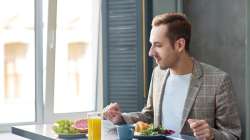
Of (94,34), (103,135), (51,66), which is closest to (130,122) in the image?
(103,135)

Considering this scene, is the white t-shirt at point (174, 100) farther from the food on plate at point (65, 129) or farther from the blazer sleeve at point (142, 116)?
the food on plate at point (65, 129)

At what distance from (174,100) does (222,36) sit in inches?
49.6

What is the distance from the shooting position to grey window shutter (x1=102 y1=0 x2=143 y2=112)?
4035 millimetres

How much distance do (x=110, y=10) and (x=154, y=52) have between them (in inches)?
60.0

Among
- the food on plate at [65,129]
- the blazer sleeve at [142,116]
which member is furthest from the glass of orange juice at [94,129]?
the blazer sleeve at [142,116]

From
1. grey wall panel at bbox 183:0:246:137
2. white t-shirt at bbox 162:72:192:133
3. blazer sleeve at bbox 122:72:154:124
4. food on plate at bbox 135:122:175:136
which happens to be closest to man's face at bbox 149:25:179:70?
white t-shirt at bbox 162:72:192:133

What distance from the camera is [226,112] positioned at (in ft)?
8.27

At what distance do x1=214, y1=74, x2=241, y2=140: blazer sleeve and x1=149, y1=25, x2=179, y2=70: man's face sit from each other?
34 cm

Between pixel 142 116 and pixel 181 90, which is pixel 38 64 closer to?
pixel 142 116

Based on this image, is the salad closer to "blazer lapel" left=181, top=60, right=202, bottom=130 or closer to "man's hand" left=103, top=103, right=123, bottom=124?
"blazer lapel" left=181, top=60, right=202, bottom=130

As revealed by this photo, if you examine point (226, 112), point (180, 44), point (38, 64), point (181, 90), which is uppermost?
point (180, 44)

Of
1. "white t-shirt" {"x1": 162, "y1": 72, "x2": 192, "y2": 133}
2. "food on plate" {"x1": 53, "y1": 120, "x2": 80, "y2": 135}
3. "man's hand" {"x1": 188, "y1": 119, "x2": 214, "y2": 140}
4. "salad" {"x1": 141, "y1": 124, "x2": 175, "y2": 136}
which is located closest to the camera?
"man's hand" {"x1": 188, "y1": 119, "x2": 214, "y2": 140}

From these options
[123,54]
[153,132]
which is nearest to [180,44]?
[153,132]

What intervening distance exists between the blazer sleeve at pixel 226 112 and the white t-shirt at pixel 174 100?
0.22 metres
